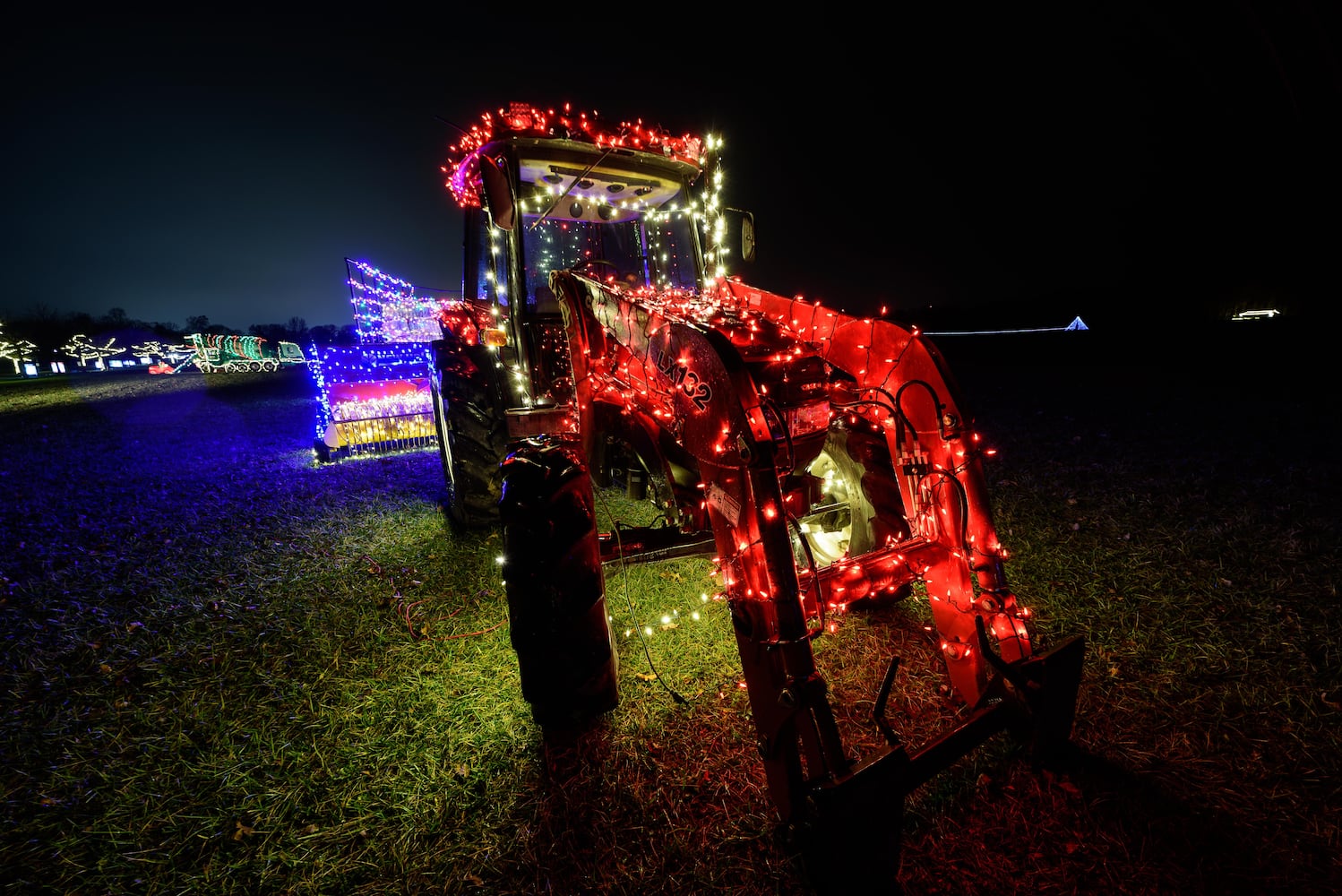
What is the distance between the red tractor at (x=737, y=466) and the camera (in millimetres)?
1807

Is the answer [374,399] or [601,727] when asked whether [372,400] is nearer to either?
[374,399]

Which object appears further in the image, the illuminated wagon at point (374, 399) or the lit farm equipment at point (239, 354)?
the lit farm equipment at point (239, 354)

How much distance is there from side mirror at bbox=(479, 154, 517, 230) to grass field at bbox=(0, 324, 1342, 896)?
2810mm

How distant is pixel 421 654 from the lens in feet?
11.4

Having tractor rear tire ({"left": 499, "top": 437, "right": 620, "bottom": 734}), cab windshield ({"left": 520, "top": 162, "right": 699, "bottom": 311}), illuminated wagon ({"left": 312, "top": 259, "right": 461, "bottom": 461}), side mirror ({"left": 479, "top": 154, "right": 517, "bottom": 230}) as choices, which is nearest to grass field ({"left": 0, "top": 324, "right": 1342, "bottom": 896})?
tractor rear tire ({"left": 499, "top": 437, "right": 620, "bottom": 734})

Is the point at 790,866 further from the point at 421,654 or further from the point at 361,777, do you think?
the point at 421,654

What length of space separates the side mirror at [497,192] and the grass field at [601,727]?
281 centimetres

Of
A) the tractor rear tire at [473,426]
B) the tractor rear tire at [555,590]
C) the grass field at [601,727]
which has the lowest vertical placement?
the grass field at [601,727]

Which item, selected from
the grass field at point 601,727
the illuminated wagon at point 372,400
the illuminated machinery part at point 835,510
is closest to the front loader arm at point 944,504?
the illuminated machinery part at point 835,510

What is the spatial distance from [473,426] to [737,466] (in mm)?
3903

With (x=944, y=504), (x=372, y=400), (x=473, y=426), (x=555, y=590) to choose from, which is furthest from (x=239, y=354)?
(x=944, y=504)

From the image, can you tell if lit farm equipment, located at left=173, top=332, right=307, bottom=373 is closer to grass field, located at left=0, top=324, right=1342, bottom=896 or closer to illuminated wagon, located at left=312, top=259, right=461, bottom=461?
illuminated wagon, located at left=312, top=259, right=461, bottom=461

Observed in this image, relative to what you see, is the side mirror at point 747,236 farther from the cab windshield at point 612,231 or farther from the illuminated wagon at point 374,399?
the illuminated wagon at point 374,399

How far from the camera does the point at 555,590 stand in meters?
2.55
